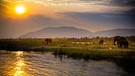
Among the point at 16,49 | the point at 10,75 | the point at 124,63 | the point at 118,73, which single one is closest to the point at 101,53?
the point at 124,63

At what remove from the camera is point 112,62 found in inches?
1764

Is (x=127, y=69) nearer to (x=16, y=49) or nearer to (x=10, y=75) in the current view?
(x=10, y=75)

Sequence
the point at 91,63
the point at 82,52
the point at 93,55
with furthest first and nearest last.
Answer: the point at 82,52, the point at 93,55, the point at 91,63

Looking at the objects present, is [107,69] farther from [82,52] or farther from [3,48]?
[3,48]

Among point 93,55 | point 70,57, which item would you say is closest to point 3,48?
point 70,57

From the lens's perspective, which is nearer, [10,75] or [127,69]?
[10,75]

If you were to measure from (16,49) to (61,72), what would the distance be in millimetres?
43400

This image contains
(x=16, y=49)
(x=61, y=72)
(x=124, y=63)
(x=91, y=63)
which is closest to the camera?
(x=61, y=72)

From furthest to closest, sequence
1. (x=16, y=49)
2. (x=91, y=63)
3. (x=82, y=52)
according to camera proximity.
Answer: (x=16, y=49) < (x=82, y=52) < (x=91, y=63)

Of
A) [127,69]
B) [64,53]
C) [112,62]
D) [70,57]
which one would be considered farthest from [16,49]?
[127,69]

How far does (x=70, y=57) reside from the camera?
53656mm

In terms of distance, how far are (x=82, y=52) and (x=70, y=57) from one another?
2.83m

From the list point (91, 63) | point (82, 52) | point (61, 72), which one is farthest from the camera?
point (82, 52)

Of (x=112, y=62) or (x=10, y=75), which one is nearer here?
(x=10, y=75)
